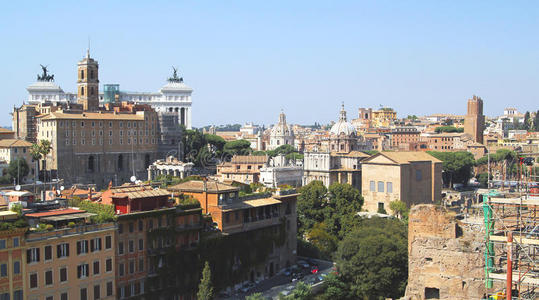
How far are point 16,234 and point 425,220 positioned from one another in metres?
18.5

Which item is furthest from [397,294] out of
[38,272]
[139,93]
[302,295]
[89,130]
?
[139,93]

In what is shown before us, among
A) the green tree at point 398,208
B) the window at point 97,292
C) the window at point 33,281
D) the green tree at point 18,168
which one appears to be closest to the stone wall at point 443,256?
the window at point 97,292

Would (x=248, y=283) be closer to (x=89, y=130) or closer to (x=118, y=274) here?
(x=118, y=274)

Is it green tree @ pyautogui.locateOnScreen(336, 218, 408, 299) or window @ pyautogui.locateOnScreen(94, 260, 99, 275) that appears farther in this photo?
green tree @ pyautogui.locateOnScreen(336, 218, 408, 299)

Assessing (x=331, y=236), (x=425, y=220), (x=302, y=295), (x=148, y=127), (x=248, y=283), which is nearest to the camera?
(x=425, y=220)

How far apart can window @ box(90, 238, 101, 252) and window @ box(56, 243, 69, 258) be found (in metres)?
1.42

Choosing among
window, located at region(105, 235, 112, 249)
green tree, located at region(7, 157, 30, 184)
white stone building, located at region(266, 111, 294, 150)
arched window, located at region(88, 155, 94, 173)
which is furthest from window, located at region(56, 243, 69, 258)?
white stone building, located at region(266, 111, 294, 150)

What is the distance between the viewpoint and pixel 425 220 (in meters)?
32.4

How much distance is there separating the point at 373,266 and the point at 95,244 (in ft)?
52.9

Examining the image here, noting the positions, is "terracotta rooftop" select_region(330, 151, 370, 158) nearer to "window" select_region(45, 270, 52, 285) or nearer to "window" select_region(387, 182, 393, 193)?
"window" select_region(387, 182, 393, 193)

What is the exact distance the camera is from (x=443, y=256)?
31.7 m

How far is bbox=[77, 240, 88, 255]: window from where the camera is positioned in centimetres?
3151

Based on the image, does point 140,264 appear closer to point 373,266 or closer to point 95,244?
point 95,244

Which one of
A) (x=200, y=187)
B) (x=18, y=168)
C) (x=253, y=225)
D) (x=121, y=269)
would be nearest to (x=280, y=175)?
(x=18, y=168)
